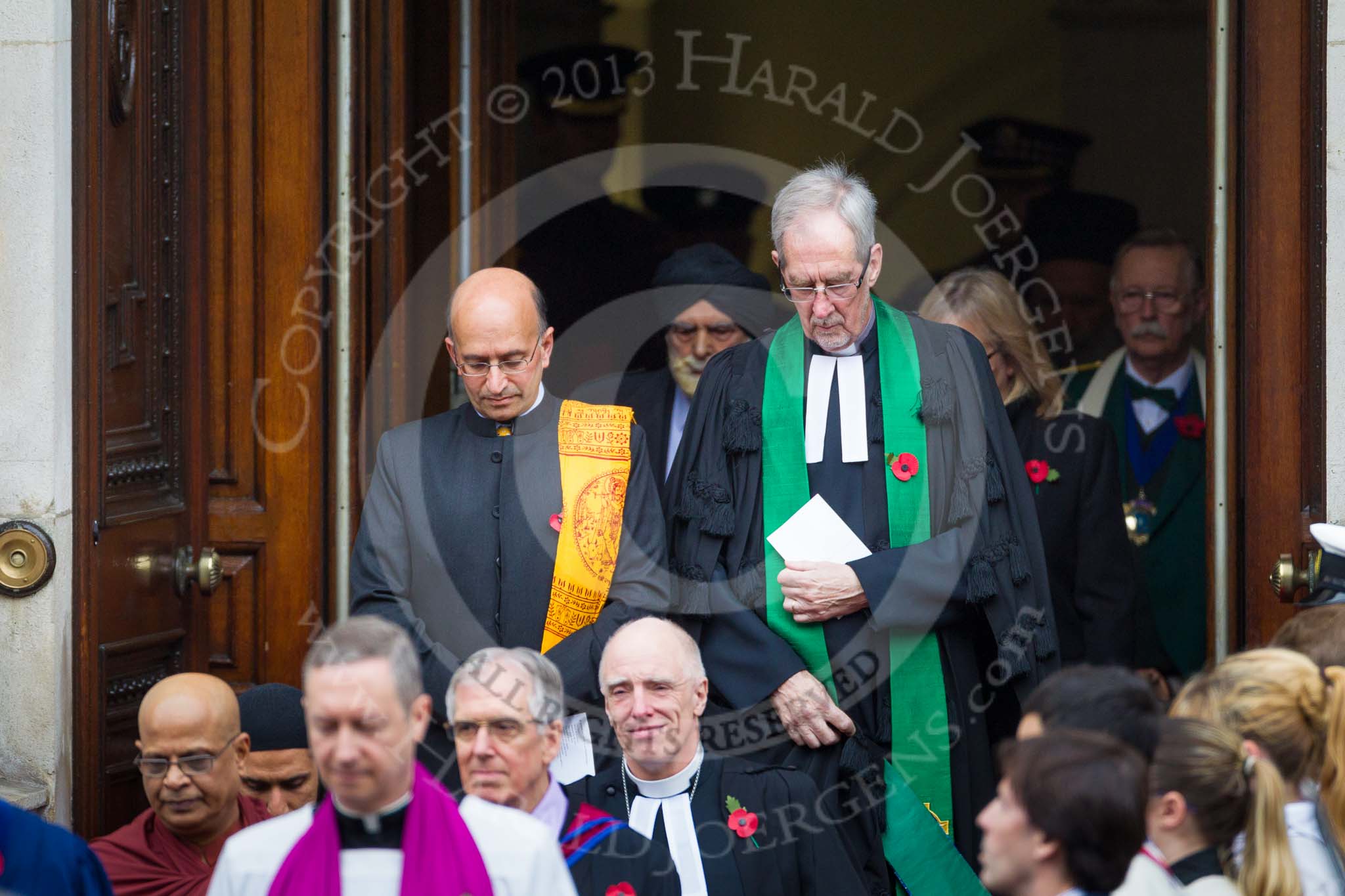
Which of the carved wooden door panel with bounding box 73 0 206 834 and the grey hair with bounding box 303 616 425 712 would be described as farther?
the carved wooden door panel with bounding box 73 0 206 834

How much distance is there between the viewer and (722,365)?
444cm

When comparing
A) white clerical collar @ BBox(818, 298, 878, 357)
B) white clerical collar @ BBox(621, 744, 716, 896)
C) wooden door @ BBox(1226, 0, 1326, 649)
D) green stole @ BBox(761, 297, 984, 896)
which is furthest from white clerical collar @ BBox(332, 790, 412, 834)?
wooden door @ BBox(1226, 0, 1326, 649)

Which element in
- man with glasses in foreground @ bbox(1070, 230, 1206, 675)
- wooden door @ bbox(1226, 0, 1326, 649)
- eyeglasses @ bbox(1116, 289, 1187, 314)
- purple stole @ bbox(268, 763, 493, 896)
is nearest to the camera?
purple stole @ bbox(268, 763, 493, 896)

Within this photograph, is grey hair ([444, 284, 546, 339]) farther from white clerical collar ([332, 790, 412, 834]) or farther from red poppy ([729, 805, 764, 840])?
white clerical collar ([332, 790, 412, 834])

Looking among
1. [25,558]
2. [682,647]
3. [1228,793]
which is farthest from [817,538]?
[25,558]

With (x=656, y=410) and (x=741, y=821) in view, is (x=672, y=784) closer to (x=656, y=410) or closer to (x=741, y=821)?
(x=741, y=821)

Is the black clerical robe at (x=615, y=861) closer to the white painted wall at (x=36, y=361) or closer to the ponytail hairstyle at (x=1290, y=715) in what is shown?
the ponytail hairstyle at (x=1290, y=715)

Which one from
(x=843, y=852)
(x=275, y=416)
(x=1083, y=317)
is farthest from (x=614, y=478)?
(x=1083, y=317)

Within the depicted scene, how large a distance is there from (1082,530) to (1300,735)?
5.83ft

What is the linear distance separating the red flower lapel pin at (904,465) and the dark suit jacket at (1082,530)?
0.74 metres

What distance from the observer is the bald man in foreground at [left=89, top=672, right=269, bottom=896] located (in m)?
3.78

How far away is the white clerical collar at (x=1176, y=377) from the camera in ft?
19.3

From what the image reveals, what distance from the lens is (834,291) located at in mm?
4160

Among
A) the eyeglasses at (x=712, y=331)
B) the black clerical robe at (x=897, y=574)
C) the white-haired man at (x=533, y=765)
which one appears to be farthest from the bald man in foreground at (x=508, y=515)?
the eyeglasses at (x=712, y=331)
